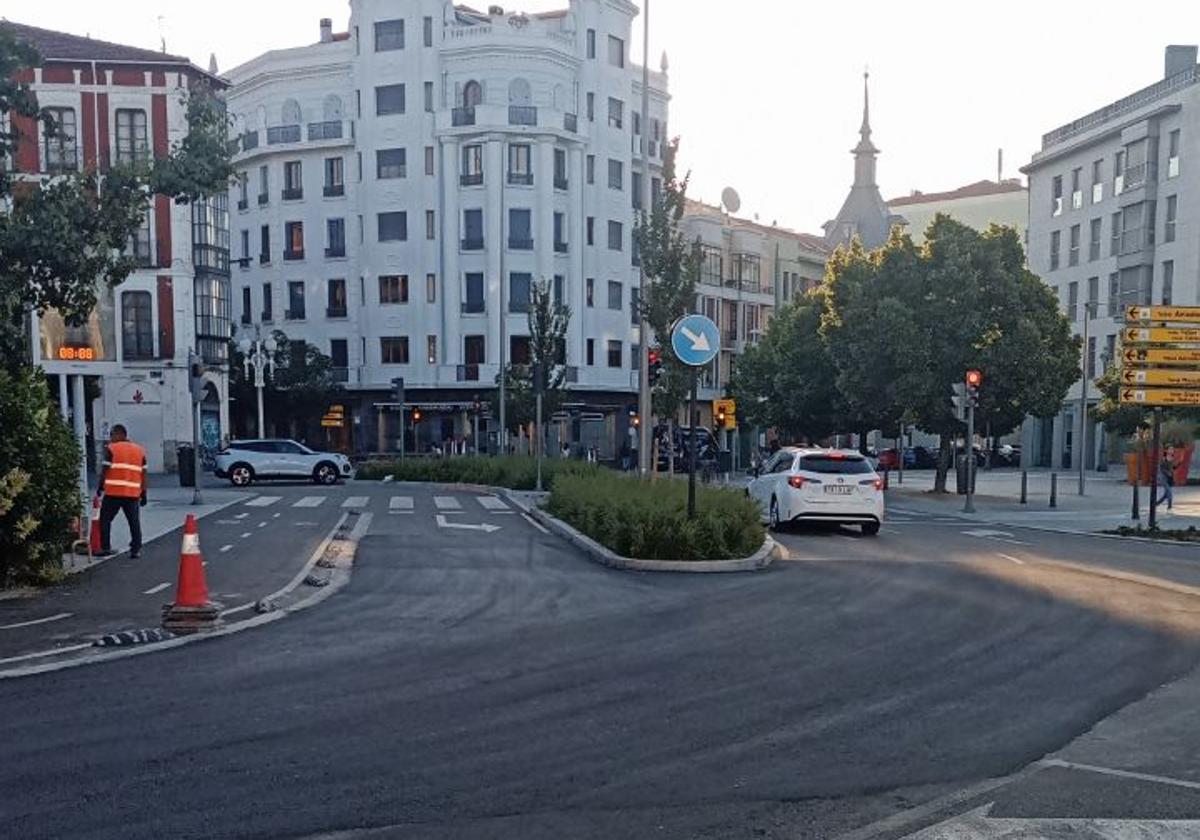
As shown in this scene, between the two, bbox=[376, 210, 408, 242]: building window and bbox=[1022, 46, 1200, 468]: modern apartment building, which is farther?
bbox=[376, 210, 408, 242]: building window

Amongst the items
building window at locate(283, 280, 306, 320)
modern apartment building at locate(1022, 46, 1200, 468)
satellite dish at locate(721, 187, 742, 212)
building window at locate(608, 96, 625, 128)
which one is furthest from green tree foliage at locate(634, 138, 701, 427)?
satellite dish at locate(721, 187, 742, 212)

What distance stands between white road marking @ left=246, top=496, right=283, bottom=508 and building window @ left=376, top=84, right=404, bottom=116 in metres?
34.3

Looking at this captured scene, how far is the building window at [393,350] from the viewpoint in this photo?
184 ft

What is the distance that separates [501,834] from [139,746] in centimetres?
238

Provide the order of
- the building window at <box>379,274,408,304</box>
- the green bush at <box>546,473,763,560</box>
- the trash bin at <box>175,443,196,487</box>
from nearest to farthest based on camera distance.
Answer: the green bush at <box>546,473,763,560</box> → the trash bin at <box>175,443,196,487</box> → the building window at <box>379,274,408,304</box>

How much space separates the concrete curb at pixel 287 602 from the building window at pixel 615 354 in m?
41.2

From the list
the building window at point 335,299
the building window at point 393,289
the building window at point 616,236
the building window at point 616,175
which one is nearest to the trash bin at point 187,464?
the building window at point 393,289

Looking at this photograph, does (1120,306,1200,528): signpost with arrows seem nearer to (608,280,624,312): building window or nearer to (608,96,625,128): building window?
(608,280,624,312): building window

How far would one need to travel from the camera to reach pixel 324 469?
112 ft

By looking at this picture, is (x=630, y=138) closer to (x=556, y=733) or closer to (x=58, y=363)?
(x=58, y=363)

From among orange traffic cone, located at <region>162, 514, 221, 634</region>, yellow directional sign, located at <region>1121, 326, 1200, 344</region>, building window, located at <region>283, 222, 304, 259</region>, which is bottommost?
orange traffic cone, located at <region>162, 514, 221, 634</region>

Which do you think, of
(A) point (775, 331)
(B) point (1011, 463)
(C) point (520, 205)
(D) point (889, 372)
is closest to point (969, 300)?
(D) point (889, 372)

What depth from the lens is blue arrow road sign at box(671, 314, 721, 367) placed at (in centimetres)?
1373

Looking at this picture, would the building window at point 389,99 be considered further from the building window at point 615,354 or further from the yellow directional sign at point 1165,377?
the yellow directional sign at point 1165,377
